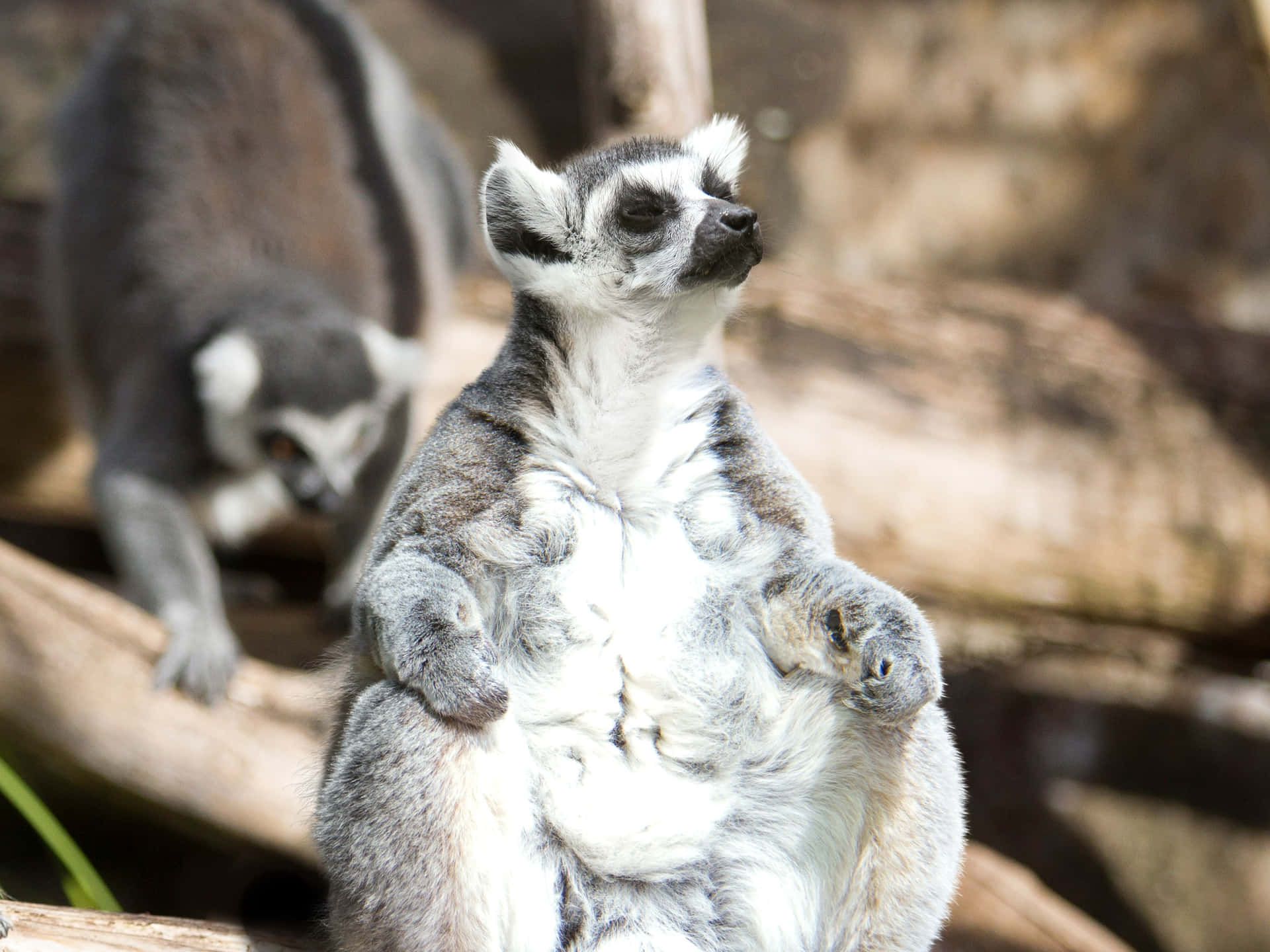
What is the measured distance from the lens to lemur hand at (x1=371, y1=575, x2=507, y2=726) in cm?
189

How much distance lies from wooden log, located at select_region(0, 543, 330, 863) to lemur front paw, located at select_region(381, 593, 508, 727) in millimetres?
1762

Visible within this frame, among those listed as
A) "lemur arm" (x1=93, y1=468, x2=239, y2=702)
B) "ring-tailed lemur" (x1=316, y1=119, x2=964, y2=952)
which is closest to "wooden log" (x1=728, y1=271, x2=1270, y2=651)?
"lemur arm" (x1=93, y1=468, x2=239, y2=702)

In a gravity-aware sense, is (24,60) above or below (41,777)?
above

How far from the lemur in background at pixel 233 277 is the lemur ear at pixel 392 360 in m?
0.01

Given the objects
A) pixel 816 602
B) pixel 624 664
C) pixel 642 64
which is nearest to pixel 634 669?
pixel 624 664

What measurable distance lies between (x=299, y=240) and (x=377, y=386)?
101cm

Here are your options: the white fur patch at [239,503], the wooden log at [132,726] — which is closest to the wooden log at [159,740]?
the wooden log at [132,726]

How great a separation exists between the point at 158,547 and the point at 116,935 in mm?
2839

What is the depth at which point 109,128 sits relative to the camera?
18.5 feet

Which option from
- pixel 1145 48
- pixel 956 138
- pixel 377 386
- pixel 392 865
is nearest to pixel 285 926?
pixel 392 865

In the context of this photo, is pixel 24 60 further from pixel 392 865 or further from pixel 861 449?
pixel 392 865

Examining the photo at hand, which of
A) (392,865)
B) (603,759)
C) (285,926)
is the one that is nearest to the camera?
(392,865)

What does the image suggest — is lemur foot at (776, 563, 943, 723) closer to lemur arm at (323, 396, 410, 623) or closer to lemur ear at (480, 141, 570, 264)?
lemur ear at (480, 141, 570, 264)

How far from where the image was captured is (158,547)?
15.7ft
